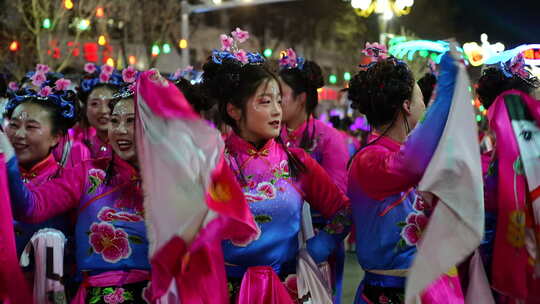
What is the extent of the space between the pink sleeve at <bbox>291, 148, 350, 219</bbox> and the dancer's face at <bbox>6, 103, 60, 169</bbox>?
1.42 m

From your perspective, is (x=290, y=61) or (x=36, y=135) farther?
(x=290, y=61)

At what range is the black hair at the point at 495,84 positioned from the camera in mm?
3922

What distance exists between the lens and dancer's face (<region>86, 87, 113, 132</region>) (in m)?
5.84

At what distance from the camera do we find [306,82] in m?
5.58

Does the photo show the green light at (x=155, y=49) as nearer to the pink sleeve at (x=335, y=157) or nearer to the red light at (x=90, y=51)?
the red light at (x=90, y=51)

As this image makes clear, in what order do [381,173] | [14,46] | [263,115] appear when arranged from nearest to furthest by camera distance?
[381,173] < [263,115] < [14,46]

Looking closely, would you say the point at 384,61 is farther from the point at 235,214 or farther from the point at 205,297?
the point at 205,297

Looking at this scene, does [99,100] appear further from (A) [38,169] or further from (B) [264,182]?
(B) [264,182]

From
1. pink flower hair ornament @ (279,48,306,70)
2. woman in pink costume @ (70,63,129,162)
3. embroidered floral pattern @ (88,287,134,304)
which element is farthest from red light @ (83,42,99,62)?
embroidered floral pattern @ (88,287,134,304)

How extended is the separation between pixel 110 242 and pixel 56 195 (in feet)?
1.13

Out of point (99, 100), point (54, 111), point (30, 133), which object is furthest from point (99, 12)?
point (30, 133)

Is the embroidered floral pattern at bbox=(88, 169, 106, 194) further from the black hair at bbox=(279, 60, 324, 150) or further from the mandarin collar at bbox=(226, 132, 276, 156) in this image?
the black hair at bbox=(279, 60, 324, 150)

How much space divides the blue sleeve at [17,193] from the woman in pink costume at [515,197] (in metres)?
2.28

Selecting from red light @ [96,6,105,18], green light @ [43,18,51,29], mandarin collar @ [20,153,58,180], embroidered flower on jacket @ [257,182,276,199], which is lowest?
→ embroidered flower on jacket @ [257,182,276,199]
